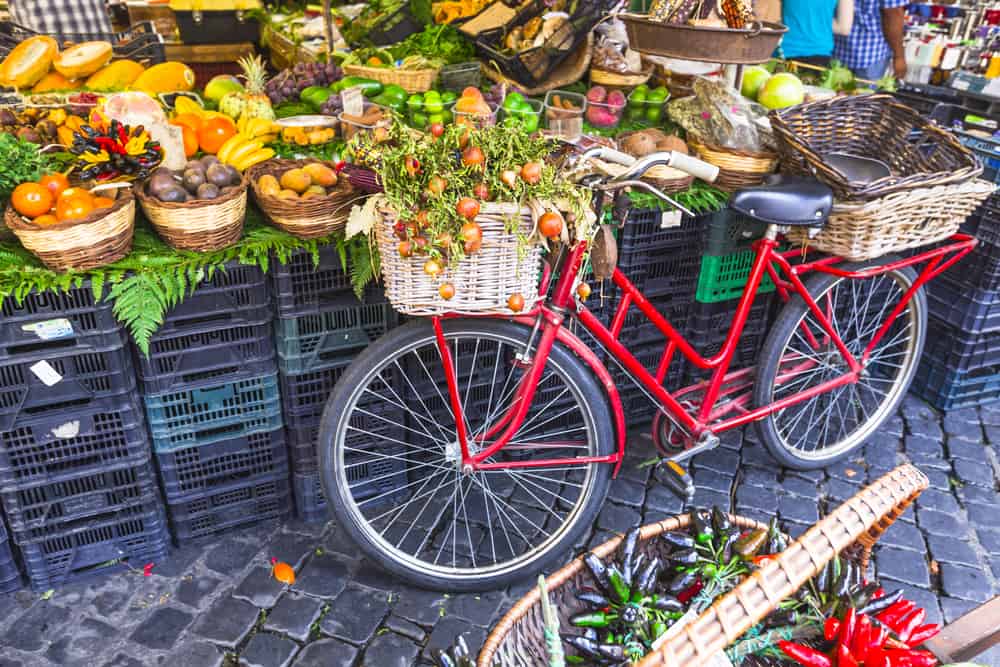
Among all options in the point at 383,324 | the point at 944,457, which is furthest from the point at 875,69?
the point at 383,324

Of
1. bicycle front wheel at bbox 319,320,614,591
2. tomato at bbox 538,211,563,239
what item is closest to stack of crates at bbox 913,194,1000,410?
bicycle front wheel at bbox 319,320,614,591

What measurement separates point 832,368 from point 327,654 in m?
2.63

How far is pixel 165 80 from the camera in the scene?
193 inches

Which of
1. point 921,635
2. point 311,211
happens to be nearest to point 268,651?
point 311,211

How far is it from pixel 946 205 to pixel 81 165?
136 inches

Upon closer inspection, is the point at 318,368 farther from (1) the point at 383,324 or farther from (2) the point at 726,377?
(2) the point at 726,377

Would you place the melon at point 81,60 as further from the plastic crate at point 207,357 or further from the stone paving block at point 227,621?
the stone paving block at point 227,621

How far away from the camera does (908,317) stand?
12.7 feet

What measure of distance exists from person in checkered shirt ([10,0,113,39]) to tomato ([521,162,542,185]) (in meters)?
6.57

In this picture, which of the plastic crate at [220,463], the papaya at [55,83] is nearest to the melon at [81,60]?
the papaya at [55,83]

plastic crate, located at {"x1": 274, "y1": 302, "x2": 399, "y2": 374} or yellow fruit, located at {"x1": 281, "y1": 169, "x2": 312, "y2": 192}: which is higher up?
yellow fruit, located at {"x1": 281, "y1": 169, "x2": 312, "y2": 192}

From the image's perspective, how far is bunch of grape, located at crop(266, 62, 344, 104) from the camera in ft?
14.4

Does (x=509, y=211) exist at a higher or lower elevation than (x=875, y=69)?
higher

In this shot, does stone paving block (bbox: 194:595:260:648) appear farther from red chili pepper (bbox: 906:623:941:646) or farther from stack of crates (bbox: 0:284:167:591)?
red chili pepper (bbox: 906:623:941:646)
